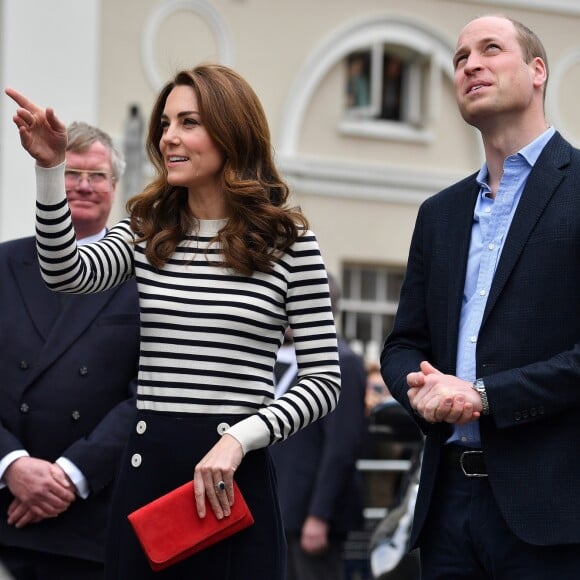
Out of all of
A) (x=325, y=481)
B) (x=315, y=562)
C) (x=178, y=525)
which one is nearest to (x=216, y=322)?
(x=178, y=525)

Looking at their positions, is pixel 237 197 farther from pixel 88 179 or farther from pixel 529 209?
pixel 88 179

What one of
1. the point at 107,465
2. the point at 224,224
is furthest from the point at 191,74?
the point at 107,465

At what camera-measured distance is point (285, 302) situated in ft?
12.4

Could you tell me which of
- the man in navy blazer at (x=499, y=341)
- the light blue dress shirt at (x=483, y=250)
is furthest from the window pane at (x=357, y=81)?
the light blue dress shirt at (x=483, y=250)

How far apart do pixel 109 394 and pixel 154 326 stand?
0.88m

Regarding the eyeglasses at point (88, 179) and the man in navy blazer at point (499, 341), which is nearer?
the man in navy blazer at point (499, 341)

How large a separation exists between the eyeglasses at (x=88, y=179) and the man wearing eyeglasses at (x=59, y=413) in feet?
0.21

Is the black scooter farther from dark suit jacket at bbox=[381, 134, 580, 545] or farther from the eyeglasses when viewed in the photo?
dark suit jacket at bbox=[381, 134, 580, 545]

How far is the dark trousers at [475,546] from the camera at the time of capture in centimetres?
350

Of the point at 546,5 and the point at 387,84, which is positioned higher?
the point at 546,5

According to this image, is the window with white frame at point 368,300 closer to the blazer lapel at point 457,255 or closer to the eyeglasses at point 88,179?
the eyeglasses at point 88,179

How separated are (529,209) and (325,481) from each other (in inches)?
153

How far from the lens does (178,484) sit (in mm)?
3613

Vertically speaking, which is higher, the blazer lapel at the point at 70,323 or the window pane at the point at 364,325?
the blazer lapel at the point at 70,323
